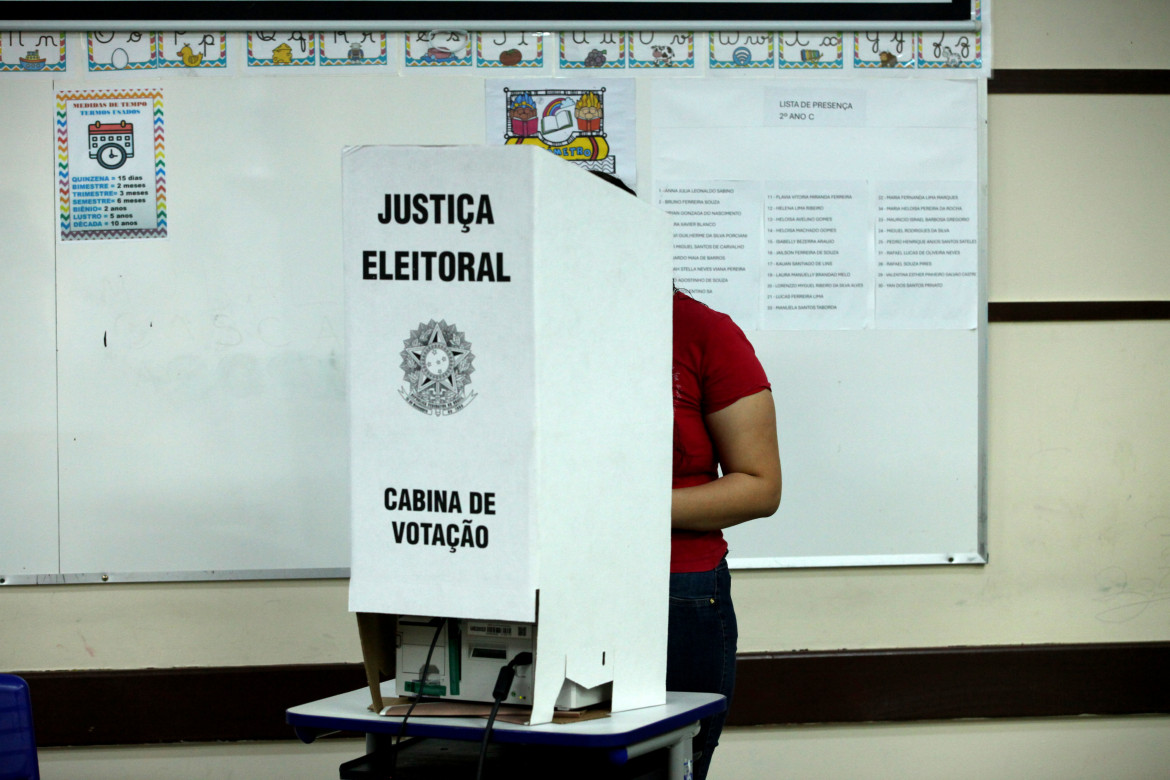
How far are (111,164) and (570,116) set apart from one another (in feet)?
3.64

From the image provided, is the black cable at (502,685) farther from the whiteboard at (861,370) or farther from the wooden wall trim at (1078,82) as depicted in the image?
the wooden wall trim at (1078,82)

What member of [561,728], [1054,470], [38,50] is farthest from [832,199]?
[38,50]

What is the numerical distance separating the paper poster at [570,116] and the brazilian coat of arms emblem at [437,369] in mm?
1311

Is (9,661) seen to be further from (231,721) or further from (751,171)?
(751,171)

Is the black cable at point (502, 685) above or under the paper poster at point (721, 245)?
under

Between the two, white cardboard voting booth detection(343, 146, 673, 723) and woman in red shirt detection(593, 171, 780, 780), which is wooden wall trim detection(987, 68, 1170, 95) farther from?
white cardboard voting booth detection(343, 146, 673, 723)

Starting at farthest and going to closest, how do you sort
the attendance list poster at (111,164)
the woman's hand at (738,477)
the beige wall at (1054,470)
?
the beige wall at (1054,470) < the attendance list poster at (111,164) < the woman's hand at (738,477)

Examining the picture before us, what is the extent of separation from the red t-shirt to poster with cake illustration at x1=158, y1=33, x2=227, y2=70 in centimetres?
147

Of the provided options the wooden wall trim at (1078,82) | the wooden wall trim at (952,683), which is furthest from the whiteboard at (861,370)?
the wooden wall trim at (952,683)

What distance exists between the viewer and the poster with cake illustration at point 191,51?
224 cm

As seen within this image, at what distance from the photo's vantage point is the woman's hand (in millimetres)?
1382

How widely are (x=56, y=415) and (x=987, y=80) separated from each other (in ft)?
7.96

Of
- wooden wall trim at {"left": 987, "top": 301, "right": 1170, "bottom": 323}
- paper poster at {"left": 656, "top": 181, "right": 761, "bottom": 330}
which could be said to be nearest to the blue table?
paper poster at {"left": 656, "top": 181, "right": 761, "bottom": 330}

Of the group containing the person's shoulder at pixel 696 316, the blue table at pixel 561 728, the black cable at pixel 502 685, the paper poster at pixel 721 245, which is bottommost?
the blue table at pixel 561 728
